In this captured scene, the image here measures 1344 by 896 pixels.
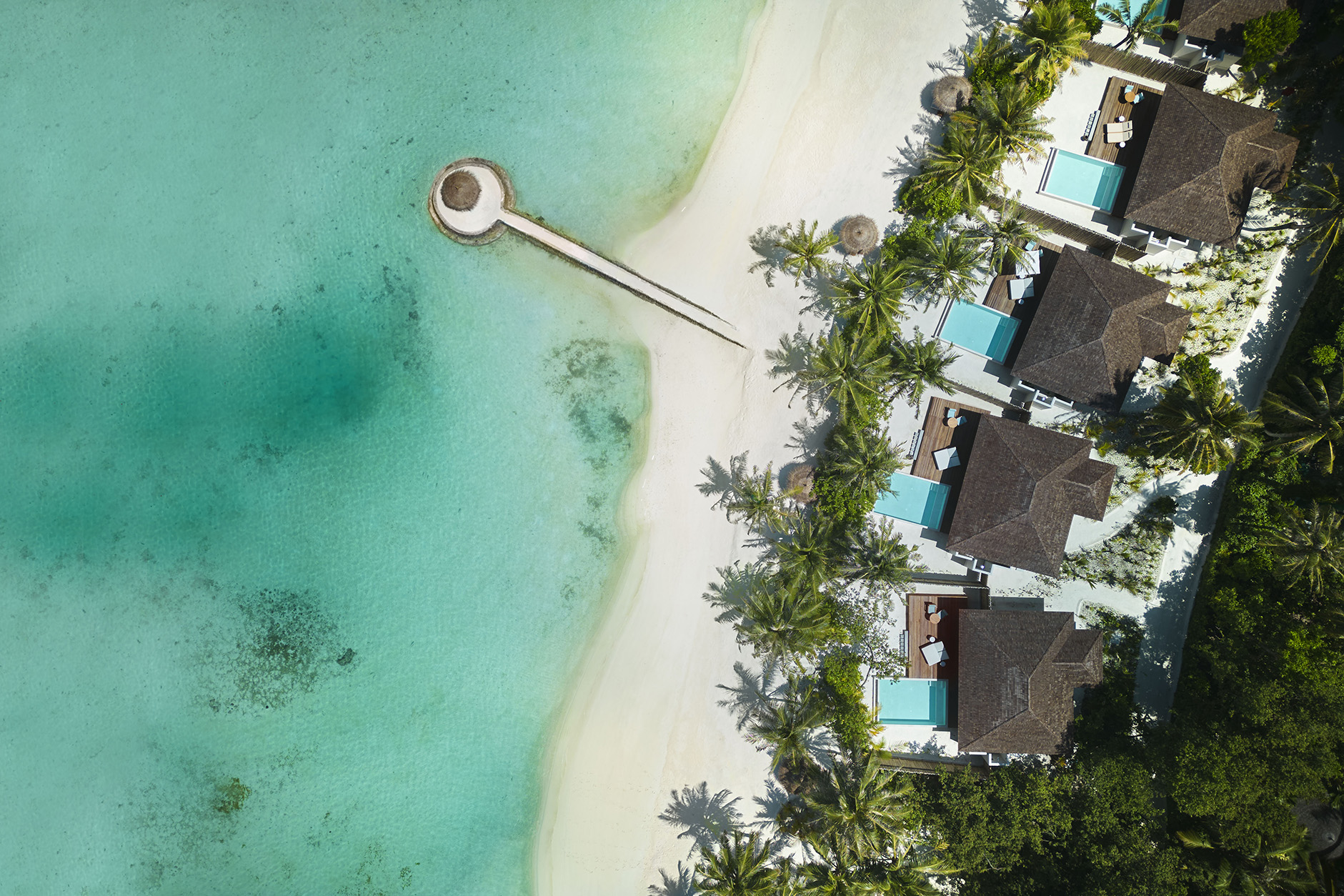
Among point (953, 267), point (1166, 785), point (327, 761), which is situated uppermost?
point (953, 267)

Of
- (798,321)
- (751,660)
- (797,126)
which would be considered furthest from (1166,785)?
(797,126)

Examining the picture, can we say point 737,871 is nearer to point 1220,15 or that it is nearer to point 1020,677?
point 1020,677

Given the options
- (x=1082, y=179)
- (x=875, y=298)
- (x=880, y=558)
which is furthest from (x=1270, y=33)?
(x=880, y=558)

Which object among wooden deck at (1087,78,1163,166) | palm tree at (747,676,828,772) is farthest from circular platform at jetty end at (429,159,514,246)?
wooden deck at (1087,78,1163,166)

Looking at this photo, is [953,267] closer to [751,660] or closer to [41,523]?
[751,660]

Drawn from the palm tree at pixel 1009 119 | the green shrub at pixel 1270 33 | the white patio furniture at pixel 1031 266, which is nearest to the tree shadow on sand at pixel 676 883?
the white patio furniture at pixel 1031 266

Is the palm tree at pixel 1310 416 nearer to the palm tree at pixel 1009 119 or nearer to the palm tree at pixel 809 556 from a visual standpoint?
the palm tree at pixel 1009 119
